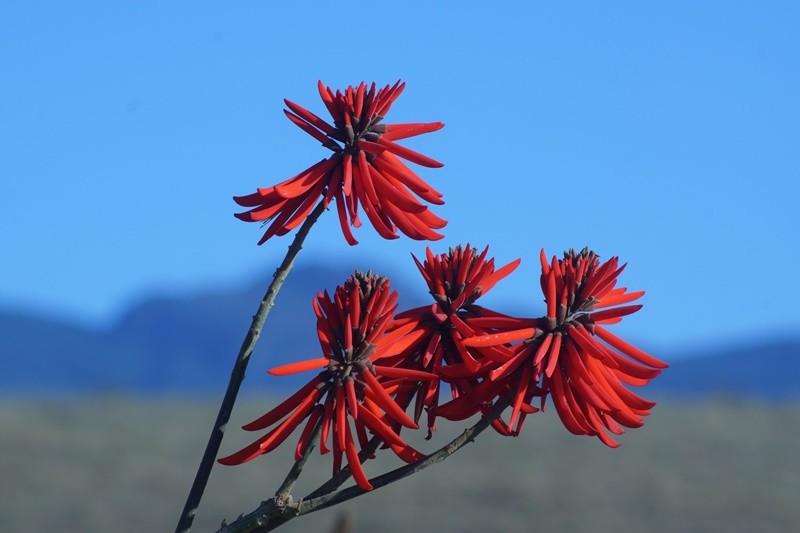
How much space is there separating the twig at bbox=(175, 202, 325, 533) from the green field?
92.1 feet

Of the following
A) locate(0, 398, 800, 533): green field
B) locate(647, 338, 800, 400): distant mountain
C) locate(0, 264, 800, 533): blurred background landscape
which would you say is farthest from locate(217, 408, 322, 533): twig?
locate(647, 338, 800, 400): distant mountain

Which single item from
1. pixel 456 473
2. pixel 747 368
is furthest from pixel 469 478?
pixel 747 368

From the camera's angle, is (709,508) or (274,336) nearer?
(709,508)

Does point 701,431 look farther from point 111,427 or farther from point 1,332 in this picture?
point 1,332

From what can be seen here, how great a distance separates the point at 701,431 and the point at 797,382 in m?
123

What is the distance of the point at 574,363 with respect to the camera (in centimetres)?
335

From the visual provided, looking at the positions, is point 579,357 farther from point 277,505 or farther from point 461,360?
point 277,505

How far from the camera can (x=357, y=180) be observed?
3.49 metres

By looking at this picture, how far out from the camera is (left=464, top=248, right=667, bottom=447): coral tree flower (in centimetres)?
335

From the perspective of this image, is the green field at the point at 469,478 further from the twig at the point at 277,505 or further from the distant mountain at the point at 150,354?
the distant mountain at the point at 150,354

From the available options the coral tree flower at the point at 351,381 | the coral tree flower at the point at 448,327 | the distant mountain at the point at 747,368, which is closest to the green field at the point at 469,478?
the coral tree flower at the point at 448,327

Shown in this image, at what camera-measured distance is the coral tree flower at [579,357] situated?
3346mm

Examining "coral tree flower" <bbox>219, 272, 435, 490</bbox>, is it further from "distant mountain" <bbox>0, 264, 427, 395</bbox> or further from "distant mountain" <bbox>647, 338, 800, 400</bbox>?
"distant mountain" <bbox>0, 264, 427, 395</bbox>

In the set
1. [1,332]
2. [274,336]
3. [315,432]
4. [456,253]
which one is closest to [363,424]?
[315,432]
